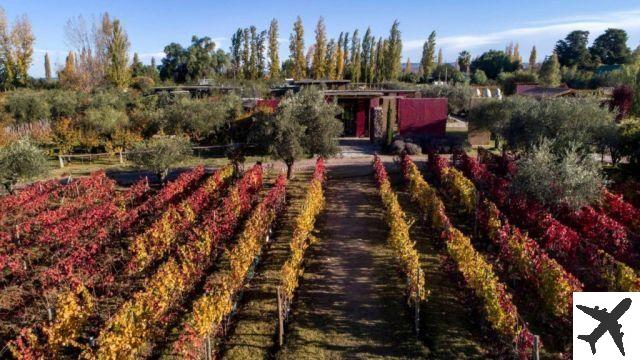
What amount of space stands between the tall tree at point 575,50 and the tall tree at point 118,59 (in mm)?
88011

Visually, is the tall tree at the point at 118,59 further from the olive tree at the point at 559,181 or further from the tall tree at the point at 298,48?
the olive tree at the point at 559,181

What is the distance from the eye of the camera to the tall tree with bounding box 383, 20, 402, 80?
77.8 m

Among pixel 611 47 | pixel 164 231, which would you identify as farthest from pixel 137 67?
pixel 611 47

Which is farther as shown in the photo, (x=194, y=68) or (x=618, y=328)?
(x=194, y=68)

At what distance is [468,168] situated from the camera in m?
21.7

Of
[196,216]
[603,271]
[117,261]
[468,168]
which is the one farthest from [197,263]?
[468,168]

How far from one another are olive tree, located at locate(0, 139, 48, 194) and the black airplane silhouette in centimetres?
2014

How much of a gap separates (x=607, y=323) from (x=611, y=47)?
114m

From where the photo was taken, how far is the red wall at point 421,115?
32.8 m

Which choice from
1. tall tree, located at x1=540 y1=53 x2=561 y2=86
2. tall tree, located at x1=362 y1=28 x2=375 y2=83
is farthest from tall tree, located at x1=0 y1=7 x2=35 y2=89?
tall tree, located at x1=540 y1=53 x2=561 y2=86

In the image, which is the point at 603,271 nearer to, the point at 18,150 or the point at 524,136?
the point at 524,136

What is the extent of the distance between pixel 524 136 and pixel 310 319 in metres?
17.2

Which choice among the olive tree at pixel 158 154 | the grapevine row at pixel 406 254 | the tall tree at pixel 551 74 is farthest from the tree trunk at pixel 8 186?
the tall tree at pixel 551 74

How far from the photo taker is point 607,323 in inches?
296
